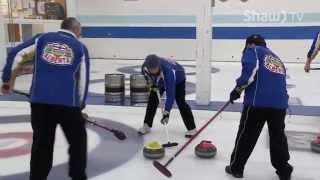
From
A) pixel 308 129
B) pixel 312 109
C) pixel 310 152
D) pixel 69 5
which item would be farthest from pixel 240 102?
pixel 69 5

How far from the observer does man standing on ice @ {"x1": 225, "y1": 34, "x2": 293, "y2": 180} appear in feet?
10.5

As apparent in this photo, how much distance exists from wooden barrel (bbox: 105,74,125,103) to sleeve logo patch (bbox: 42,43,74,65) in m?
3.64

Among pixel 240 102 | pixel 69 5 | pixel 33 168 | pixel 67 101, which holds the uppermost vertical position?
pixel 69 5

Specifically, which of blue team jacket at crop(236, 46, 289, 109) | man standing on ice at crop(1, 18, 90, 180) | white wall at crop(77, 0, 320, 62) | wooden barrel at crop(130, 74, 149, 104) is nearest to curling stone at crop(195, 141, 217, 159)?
blue team jacket at crop(236, 46, 289, 109)

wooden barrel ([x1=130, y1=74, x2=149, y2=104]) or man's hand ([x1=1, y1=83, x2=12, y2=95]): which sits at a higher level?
man's hand ([x1=1, y1=83, x2=12, y2=95])

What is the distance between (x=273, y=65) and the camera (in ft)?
10.6

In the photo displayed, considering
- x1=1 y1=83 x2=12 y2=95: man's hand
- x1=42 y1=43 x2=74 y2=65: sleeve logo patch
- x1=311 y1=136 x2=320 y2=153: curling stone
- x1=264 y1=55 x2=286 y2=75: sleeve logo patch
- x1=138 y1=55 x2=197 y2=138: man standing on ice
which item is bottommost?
x1=311 y1=136 x2=320 y2=153: curling stone

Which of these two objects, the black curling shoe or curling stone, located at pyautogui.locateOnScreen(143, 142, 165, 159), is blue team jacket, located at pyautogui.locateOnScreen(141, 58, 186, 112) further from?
the black curling shoe

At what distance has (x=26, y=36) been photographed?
10609mm

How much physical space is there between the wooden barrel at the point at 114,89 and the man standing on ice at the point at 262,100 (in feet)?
11.1

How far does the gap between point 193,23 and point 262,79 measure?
8745 millimetres

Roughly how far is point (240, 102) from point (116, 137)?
8.49 ft

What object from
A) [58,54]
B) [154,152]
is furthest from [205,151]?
[58,54]

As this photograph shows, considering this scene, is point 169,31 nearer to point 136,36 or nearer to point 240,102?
point 136,36
